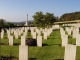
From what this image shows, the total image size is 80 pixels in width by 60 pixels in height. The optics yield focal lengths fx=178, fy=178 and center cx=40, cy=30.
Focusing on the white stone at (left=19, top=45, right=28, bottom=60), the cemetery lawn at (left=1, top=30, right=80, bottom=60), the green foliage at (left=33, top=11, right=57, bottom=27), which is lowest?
the cemetery lawn at (left=1, top=30, right=80, bottom=60)

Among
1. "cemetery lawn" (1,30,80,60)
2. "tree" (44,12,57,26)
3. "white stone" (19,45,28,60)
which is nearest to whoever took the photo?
"white stone" (19,45,28,60)

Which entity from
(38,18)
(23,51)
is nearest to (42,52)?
(23,51)

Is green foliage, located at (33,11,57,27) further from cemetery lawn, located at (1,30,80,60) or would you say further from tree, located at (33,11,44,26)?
cemetery lawn, located at (1,30,80,60)

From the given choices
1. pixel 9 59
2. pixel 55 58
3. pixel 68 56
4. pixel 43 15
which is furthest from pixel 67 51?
pixel 43 15

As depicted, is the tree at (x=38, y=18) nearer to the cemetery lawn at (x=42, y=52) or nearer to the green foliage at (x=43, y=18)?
the green foliage at (x=43, y=18)

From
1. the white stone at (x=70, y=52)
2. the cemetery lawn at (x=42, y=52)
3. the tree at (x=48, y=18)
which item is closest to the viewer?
the white stone at (x=70, y=52)

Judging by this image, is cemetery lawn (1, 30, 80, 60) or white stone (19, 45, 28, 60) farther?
cemetery lawn (1, 30, 80, 60)

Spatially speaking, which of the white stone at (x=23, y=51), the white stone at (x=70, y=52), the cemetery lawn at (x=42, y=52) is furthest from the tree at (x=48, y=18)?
the white stone at (x=70, y=52)

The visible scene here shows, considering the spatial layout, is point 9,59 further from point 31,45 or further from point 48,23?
point 48,23

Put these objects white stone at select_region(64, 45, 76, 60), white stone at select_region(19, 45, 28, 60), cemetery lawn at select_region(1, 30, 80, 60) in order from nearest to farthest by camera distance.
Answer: white stone at select_region(64, 45, 76, 60) < white stone at select_region(19, 45, 28, 60) < cemetery lawn at select_region(1, 30, 80, 60)

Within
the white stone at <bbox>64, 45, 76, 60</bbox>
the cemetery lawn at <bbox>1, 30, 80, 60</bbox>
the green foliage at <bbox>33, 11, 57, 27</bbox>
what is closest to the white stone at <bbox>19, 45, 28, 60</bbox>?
the cemetery lawn at <bbox>1, 30, 80, 60</bbox>

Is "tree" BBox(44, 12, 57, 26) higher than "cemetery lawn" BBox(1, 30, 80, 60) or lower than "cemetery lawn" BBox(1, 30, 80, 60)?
higher

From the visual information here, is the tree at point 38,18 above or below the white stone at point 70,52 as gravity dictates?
above

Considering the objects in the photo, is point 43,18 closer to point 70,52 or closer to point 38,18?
point 38,18
